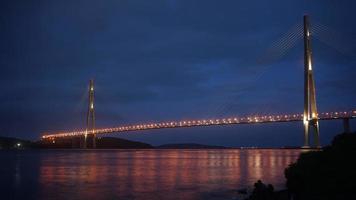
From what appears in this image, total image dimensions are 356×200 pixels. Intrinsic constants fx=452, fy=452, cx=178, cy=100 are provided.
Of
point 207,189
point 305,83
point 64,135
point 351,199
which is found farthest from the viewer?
point 64,135

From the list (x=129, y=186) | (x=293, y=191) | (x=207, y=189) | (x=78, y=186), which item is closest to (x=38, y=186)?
(x=78, y=186)

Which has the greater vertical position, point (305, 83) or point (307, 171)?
point (305, 83)

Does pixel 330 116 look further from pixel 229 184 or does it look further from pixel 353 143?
pixel 353 143

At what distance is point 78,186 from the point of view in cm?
2006

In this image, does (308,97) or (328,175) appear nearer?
(328,175)

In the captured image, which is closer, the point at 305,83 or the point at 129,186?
the point at 129,186

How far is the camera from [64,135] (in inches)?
3007

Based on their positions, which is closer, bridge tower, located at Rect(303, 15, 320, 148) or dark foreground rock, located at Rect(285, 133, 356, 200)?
dark foreground rock, located at Rect(285, 133, 356, 200)

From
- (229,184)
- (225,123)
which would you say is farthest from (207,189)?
(225,123)

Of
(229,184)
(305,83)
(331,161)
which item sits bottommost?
(229,184)

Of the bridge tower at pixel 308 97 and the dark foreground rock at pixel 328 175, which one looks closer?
the dark foreground rock at pixel 328 175

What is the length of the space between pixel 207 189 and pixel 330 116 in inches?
1222

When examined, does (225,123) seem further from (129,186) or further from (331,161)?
(331,161)

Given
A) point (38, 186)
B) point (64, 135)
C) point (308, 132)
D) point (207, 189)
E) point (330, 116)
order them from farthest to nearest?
point (64, 135) → point (330, 116) → point (308, 132) → point (38, 186) → point (207, 189)
